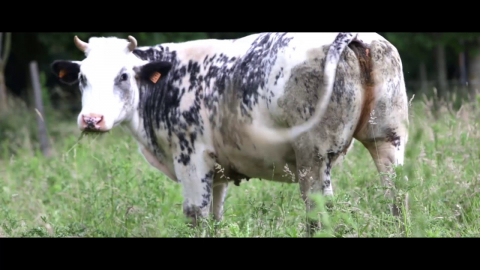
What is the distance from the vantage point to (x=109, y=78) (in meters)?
5.97

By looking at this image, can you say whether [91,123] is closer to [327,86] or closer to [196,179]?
[196,179]

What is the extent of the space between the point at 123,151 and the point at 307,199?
14.3 ft

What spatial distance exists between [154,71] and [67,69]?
89cm

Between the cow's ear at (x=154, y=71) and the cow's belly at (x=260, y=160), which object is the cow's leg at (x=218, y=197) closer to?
the cow's belly at (x=260, y=160)

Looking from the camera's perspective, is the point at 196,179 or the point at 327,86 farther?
the point at 196,179

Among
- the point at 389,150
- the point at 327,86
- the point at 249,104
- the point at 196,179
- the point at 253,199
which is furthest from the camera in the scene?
the point at 196,179

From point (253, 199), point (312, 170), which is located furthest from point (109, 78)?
point (312, 170)

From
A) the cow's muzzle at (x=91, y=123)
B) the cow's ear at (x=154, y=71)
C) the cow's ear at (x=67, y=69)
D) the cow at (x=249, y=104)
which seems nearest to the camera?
the cow at (x=249, y=104)

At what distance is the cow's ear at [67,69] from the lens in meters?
6.45

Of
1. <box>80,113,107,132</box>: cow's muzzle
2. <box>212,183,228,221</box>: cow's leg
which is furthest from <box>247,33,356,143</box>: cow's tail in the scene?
<box>80,113,107,132</box>: cow's muzzle

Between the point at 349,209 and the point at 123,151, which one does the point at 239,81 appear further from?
the point at 123,151

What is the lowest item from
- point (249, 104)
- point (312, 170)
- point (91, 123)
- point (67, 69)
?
point (312, 170)

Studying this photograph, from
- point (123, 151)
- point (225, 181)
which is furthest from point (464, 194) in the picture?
point (123, 151)

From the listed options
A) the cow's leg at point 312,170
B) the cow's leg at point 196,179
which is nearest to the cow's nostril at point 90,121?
the cow's leg at point 196,179
